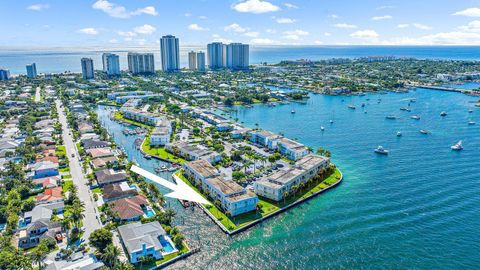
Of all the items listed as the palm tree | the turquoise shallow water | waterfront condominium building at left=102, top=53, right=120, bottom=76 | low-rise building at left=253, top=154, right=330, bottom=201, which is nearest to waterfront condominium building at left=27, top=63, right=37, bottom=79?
waterfront condominium building at left=102, top=53, right=120, bottom=76

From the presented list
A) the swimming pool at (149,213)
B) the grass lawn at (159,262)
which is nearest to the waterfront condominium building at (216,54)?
the swimming pool at (149,213)

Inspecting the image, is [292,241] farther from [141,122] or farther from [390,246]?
[141,122]

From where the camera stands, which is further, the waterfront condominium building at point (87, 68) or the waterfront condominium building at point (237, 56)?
the waterfront condominium building at point (237, 56)

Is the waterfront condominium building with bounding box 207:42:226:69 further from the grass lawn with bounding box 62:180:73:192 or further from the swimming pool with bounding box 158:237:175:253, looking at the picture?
the swimming pool with bounding box 158:237:175:253

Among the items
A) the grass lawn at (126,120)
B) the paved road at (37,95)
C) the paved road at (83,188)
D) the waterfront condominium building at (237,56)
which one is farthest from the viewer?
the waterfront condominium building at (237,56)

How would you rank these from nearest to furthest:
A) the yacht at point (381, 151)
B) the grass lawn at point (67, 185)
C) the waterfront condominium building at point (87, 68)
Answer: the grass lawn at point (67, 185), the yacht at point (381, 151), the waterfront condominium building at point (87, 68)

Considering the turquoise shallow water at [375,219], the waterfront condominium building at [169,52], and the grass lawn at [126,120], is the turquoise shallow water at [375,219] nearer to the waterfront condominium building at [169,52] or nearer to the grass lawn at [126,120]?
the grass lawn at [126,120]

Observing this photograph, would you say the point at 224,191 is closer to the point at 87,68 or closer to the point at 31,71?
the point at 87,68
